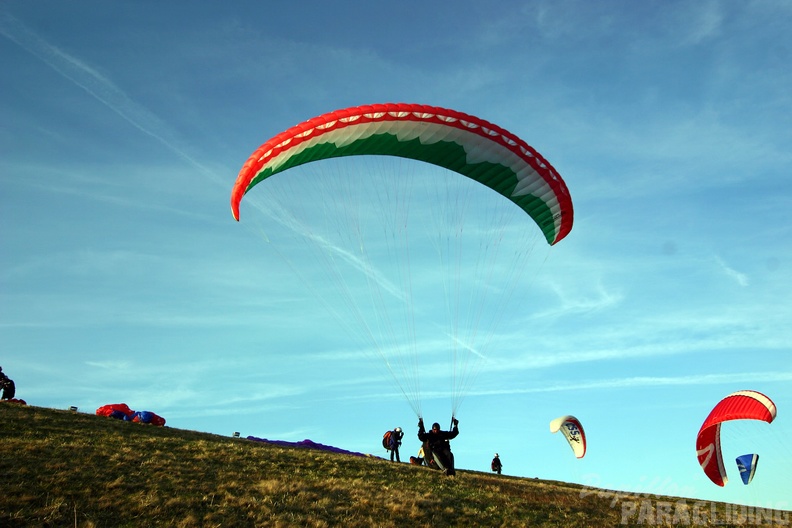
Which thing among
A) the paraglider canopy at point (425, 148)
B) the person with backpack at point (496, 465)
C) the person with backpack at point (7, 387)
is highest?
the paraglider canopy at point (425, 148)

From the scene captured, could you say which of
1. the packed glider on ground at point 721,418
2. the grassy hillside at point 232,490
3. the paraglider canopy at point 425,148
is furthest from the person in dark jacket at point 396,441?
the packed glider on ground at point 721,418

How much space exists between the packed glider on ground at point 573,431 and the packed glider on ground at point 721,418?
6.30m

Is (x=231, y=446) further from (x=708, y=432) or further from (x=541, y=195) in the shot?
(x=708, y=432)

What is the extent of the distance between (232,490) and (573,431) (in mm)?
24401

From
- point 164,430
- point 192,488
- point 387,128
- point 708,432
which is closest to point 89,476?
point 192,488

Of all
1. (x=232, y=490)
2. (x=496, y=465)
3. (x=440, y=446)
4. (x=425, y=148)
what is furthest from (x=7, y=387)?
(x=496, y=465)

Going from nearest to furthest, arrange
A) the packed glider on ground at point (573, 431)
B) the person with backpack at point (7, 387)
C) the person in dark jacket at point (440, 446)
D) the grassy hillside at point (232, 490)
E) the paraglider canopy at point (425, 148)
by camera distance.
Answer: the grassy hillside at point (232, 490), the paraglider canopy at point (425, 148), the person in dark jacket at point (440, 446), the person with backpack at point (7, 387), the packed glider on ground at point (573, 431)

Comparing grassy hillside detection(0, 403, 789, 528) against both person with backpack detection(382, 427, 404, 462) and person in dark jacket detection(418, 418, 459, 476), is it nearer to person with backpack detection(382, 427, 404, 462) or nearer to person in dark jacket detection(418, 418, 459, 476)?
person in dark jacket detection(418, 418, 459, 476)

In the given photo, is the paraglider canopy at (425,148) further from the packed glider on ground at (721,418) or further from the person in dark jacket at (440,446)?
the packed glider on ground at (721,418)

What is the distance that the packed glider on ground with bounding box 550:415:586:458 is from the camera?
1271 inches

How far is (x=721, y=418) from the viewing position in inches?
1009

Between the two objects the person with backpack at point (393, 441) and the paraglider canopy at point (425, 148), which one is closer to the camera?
the paraglider canopy at point (425, 148)

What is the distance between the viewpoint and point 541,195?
1955 centimetres

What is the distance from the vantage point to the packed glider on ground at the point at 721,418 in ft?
79.9
